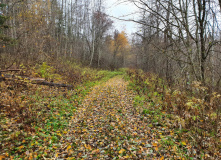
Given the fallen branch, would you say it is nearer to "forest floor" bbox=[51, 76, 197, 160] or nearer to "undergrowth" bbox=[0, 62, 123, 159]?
"undergrowth" bbox=[0, 62, 123, 159]

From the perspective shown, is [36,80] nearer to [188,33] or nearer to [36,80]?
[36,80]

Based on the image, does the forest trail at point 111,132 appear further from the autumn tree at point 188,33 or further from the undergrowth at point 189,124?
the autumn tree at point 188,33

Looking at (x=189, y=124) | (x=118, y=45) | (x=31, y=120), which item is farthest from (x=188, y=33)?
(x=118, y=45)

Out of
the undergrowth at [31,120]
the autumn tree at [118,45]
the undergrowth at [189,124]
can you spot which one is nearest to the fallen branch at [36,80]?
the undergrowth at [31,120]

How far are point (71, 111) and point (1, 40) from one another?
800cm

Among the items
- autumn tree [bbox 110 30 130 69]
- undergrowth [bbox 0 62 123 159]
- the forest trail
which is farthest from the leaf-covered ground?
autumn tree [bbox 110 30 130 69]

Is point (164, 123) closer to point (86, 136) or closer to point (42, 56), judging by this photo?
point (86, 136)

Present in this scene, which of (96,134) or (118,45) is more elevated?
(118,45)

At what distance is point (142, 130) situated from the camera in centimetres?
466

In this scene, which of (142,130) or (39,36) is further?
(39,36)

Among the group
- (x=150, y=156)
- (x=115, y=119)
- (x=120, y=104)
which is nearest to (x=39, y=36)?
(x=120, y=104)

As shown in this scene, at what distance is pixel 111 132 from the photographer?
4.58 meters

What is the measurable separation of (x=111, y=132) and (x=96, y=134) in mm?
560

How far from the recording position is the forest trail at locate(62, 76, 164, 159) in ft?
12.0
